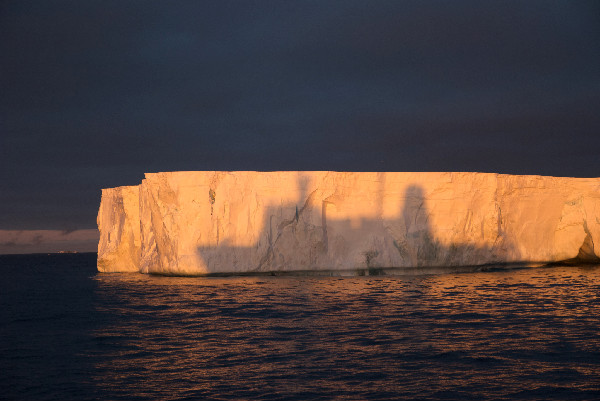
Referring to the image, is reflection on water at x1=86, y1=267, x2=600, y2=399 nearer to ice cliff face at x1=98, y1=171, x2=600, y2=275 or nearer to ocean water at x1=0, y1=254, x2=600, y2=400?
ocean water at x1=0, y1=254, x2=600, y2=400

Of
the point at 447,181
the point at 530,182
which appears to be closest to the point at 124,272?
the point at 447,181

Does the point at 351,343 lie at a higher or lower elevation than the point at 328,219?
lower

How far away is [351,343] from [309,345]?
2.69 ft

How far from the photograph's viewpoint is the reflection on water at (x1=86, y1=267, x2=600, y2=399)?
8.12 metres

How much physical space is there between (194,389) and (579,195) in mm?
25371

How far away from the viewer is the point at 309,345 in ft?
35.2

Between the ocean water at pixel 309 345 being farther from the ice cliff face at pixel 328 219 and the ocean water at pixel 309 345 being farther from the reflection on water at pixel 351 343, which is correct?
the ice cliff face at pixel 328 219

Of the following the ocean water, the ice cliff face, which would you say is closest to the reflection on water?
the ocean water

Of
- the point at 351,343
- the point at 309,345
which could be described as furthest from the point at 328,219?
the point at 309,345

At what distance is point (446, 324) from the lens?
12.7 m

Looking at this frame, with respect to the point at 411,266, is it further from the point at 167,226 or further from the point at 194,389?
the point at 194,389

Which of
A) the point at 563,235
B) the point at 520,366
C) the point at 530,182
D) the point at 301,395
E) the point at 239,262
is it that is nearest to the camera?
the point at 301,395

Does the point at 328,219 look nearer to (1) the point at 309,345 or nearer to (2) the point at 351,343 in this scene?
(2) the point at 351,343

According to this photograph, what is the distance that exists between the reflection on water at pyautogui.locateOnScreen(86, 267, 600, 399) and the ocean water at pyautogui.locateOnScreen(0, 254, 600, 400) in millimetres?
32
